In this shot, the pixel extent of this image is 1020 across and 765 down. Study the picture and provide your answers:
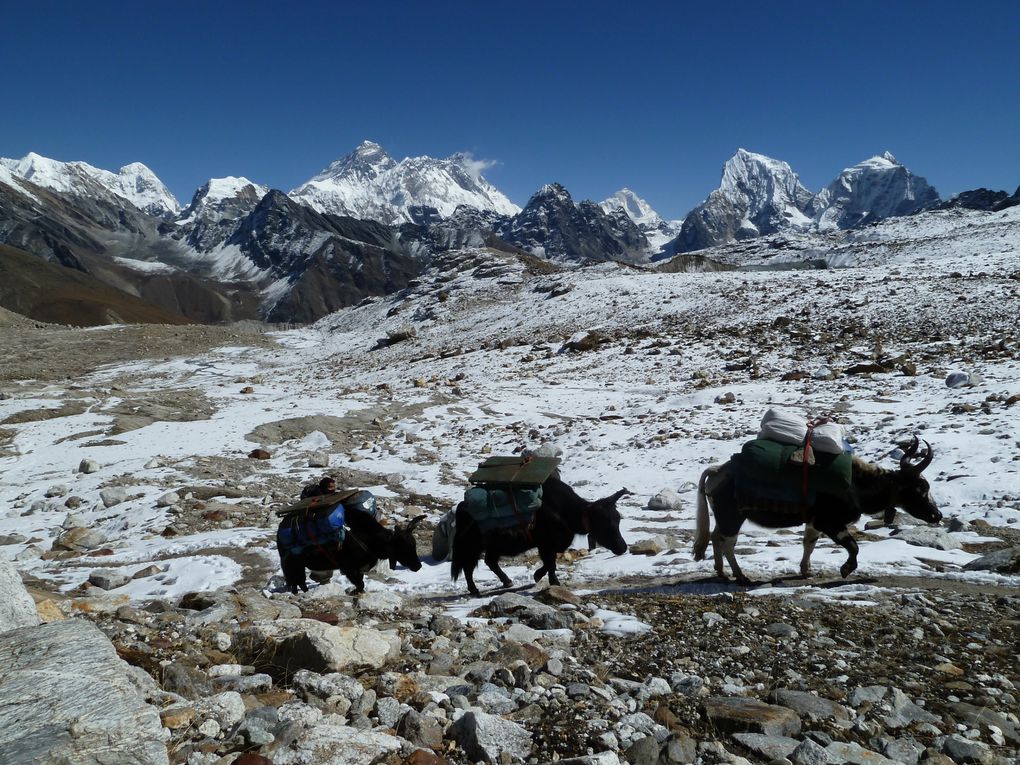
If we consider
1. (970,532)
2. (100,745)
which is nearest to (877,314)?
(970,532)

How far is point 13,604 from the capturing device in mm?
3082

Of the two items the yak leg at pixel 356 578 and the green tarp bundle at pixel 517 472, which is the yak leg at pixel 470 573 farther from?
the yak leg at pixel 356 578

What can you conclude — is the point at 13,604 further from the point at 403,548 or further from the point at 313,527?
the point at 403,548

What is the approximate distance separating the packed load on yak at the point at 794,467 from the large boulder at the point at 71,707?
519 centimetres

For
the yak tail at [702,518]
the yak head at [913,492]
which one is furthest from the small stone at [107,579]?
the yak head at [913,492]

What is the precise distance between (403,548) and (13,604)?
3847mm

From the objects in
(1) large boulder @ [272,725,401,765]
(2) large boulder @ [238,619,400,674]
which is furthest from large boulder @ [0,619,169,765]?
(2) large boulder @ [238,619,400,674]

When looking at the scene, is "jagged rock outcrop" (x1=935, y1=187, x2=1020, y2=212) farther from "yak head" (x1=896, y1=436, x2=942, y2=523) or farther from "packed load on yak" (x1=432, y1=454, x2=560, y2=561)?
"packed load on yak" (x1=432, y1=454, x2=560, y2=561)

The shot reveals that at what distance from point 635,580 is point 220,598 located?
413 centimetres

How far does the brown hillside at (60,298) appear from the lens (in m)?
100

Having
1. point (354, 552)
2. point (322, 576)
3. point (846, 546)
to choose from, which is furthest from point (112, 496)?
point (846, 546)

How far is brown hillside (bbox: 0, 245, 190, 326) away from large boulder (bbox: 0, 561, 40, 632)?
114m

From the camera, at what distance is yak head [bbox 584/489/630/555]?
21.0ft

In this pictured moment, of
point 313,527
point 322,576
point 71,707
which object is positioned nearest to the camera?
point 71,707
